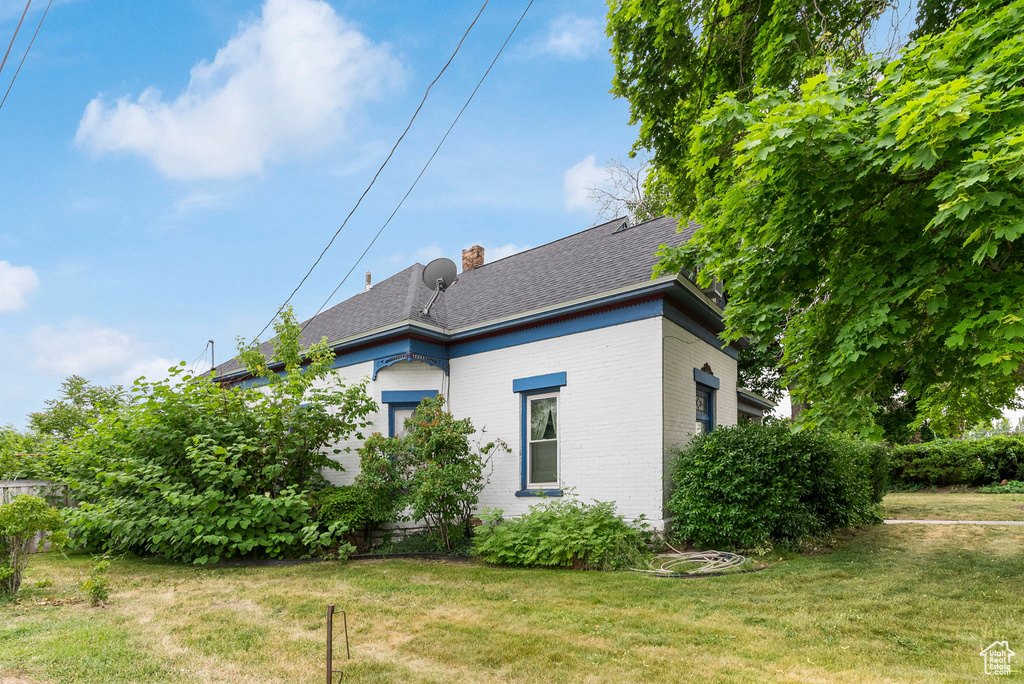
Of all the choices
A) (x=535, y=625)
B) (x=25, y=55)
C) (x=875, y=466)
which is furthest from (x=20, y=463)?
(x=875, y=466)

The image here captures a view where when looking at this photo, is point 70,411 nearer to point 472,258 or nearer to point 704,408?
point 472,258

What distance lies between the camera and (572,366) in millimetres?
10391

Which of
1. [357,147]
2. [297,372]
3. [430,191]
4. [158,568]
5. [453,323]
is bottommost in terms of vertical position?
[158,568]

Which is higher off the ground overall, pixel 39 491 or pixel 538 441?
pixel 538 441

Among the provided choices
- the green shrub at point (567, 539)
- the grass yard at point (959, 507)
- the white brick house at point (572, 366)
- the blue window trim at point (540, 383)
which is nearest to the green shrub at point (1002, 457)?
the grass yard at point (959, 507)

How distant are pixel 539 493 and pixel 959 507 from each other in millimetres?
13166

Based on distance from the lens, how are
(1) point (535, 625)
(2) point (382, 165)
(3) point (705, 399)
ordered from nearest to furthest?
(1) point (535, 625)
(2) point (382, 165)
(3) point (705, 399)

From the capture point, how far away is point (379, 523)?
426 inches

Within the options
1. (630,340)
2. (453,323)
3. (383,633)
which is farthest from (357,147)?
(383,633)

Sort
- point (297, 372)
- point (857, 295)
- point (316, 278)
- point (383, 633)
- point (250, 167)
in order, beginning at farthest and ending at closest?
point (316, 278) → point (250, 167) → point (297, 372) → point (857, 295) → point (383, 633)

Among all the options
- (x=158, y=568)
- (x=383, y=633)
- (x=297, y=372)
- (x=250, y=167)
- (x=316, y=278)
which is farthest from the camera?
(x=316, y=278)

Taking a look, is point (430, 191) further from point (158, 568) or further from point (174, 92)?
point (158, 568)

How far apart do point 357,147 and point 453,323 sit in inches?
160

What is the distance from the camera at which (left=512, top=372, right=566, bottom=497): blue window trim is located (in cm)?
1044
